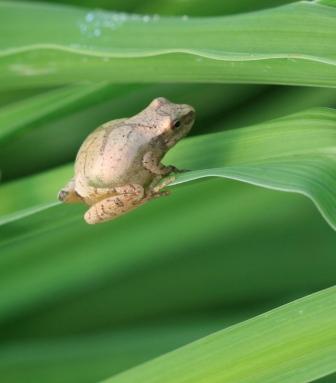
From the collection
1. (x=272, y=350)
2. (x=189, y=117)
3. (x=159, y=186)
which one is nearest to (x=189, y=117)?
(x=189, y=117)

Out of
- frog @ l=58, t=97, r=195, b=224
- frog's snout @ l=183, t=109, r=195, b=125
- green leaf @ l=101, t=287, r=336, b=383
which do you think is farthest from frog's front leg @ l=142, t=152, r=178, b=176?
green leaf @ l=101, t=287, r=336, b=383

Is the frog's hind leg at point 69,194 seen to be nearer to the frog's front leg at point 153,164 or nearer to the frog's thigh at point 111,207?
the frog's thigh at point 111,207

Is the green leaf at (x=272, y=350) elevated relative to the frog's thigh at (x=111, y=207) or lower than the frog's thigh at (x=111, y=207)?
lower

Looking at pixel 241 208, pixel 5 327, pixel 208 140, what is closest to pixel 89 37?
pixel 208 140

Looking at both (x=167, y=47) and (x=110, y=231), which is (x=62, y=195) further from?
(x=167, y=47)

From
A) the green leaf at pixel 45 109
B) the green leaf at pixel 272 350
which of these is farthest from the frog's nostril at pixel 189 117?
the green leaf at pixel 272 350
